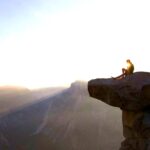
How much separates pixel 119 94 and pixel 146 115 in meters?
2.17

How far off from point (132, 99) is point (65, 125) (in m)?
85.4

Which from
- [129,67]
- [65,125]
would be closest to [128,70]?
[129,67]

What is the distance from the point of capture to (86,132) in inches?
3994

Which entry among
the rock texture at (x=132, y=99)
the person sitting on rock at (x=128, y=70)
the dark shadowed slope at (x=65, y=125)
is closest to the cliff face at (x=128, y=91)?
the rock texture at (x=132, y=99)

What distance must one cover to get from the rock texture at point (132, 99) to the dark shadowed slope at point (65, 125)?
73.8 m

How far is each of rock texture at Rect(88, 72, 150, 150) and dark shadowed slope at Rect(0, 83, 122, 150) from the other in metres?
73.8

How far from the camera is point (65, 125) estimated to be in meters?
105

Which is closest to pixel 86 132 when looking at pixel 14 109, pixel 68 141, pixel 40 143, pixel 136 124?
pixel 68 141

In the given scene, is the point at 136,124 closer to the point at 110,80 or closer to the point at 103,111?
the point at 110,80

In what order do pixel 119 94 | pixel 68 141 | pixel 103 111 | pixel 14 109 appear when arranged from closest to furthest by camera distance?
pixel 119 94 < pixel 68 141 < pixel 103 111 < pixel 14 109

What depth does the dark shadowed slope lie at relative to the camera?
97.2 metres

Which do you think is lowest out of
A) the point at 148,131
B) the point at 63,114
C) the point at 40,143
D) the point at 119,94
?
the point at 40,143

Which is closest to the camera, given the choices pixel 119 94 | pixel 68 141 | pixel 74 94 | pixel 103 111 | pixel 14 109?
pixel 119 94

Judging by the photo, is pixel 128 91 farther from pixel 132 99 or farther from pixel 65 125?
pixel 65 125
